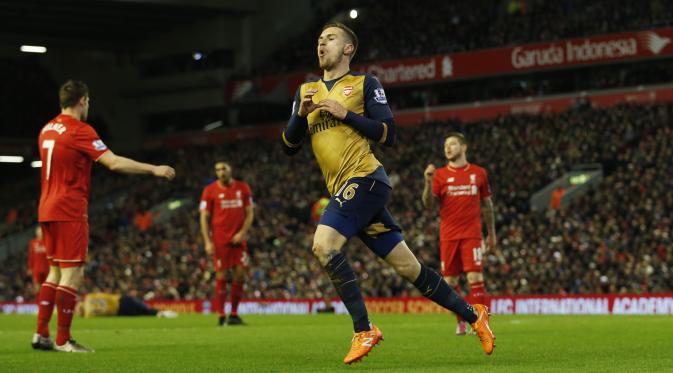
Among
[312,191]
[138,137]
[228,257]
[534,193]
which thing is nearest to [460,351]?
[228,257]

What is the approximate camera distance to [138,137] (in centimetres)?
5938

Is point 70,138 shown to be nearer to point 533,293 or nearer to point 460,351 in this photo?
point 460,351

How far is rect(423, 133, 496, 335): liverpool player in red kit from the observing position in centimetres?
1505

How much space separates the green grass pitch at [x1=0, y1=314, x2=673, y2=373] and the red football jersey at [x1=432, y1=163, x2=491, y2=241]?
141cm

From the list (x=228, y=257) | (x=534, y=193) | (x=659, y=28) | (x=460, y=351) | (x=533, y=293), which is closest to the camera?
(x=460, y=351)

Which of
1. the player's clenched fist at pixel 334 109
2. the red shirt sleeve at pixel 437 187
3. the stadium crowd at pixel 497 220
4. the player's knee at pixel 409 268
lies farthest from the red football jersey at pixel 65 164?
the stadium crowd at pixel 497 220

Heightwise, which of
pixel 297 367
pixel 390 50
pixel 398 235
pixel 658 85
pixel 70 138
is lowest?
pixel 297 367

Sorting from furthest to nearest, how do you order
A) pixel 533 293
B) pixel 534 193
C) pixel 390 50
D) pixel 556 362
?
pixel 390 50 < pixel 534 193 < pixel 533 293 < pixel 556 362

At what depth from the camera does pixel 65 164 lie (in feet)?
37.8

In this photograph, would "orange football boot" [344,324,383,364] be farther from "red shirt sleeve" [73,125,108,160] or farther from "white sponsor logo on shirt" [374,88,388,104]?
"red shirt sleeve" [73,125,108,160]

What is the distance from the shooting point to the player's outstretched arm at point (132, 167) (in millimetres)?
10141

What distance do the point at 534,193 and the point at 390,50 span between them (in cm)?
1491

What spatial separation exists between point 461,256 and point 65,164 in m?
5.89

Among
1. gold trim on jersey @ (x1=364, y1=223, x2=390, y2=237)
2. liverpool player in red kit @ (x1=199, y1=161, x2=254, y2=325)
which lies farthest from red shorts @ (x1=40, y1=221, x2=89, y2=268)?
liverpool player in red kit @ (x1=199, y1=161, x2=254, y2=325)
